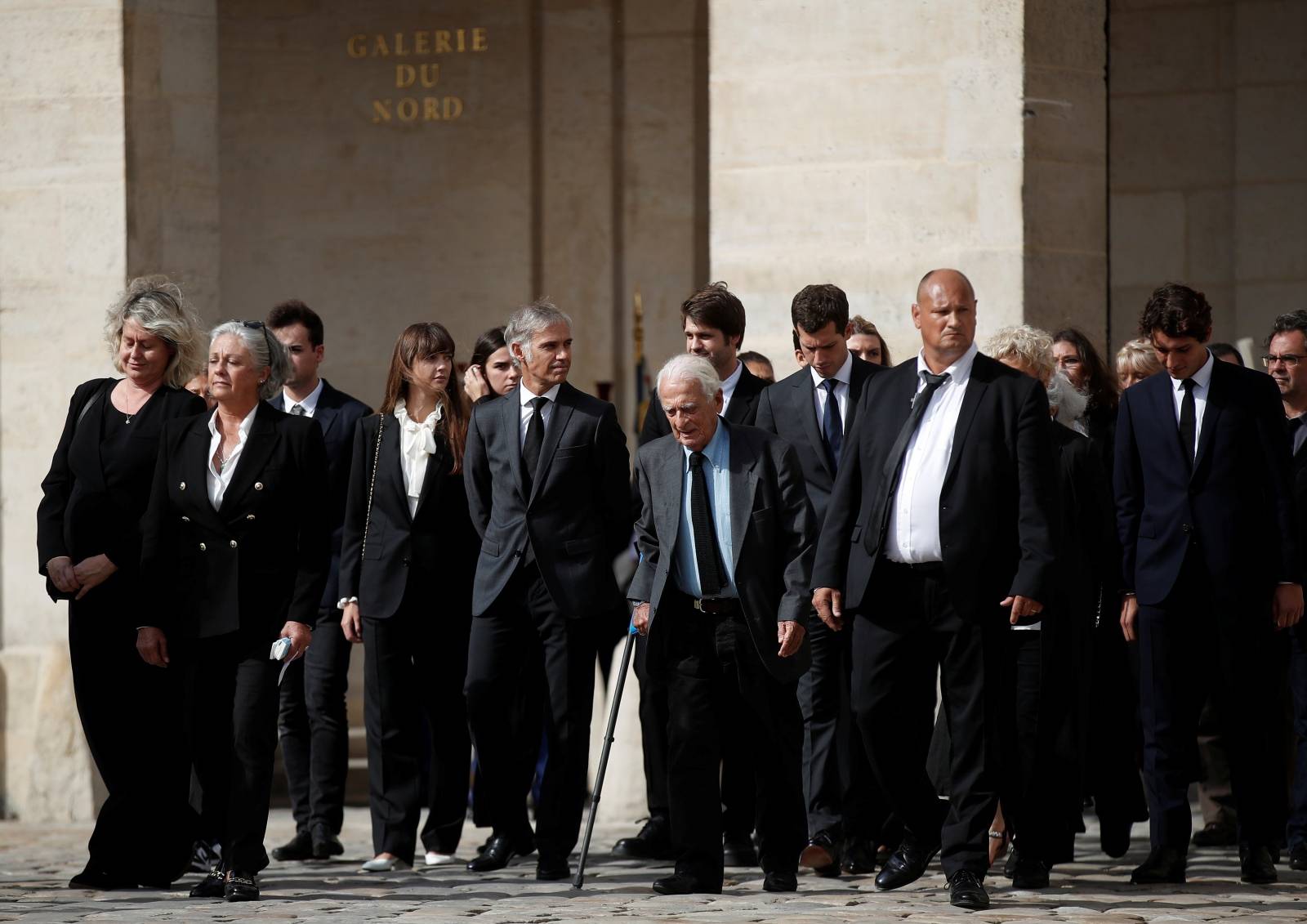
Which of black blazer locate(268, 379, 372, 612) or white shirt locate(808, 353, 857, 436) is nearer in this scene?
white shirt locate(808, 353, 857, 436)

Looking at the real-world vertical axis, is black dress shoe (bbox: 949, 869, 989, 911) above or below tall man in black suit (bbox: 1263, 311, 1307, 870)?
below

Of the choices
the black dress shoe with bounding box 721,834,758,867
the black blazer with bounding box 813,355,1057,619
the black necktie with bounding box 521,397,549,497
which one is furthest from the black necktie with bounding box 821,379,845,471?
the black dress shoe with bounding box 721,834,758,867

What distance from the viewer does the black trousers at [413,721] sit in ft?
27.9

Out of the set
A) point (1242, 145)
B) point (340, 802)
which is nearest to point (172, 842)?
point (340, 802)

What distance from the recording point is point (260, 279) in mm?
13758

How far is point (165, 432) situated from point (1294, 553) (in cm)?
408

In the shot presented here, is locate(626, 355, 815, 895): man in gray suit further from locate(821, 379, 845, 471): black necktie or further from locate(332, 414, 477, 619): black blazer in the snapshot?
locate(332, 414, 477, 619): black blazer

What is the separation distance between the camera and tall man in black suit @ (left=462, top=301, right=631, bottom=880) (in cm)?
805

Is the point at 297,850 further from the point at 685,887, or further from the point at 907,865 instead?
the point at 907,865

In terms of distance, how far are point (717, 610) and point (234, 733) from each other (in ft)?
5.73

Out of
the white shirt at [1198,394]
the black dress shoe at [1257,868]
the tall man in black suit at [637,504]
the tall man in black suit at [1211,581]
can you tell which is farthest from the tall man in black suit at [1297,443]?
the tall man in black suit at [637,504]

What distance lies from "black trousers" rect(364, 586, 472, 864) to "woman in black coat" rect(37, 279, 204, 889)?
0.94m

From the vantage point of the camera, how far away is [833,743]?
27.0 ft

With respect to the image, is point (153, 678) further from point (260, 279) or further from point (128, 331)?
point (260, 279)
